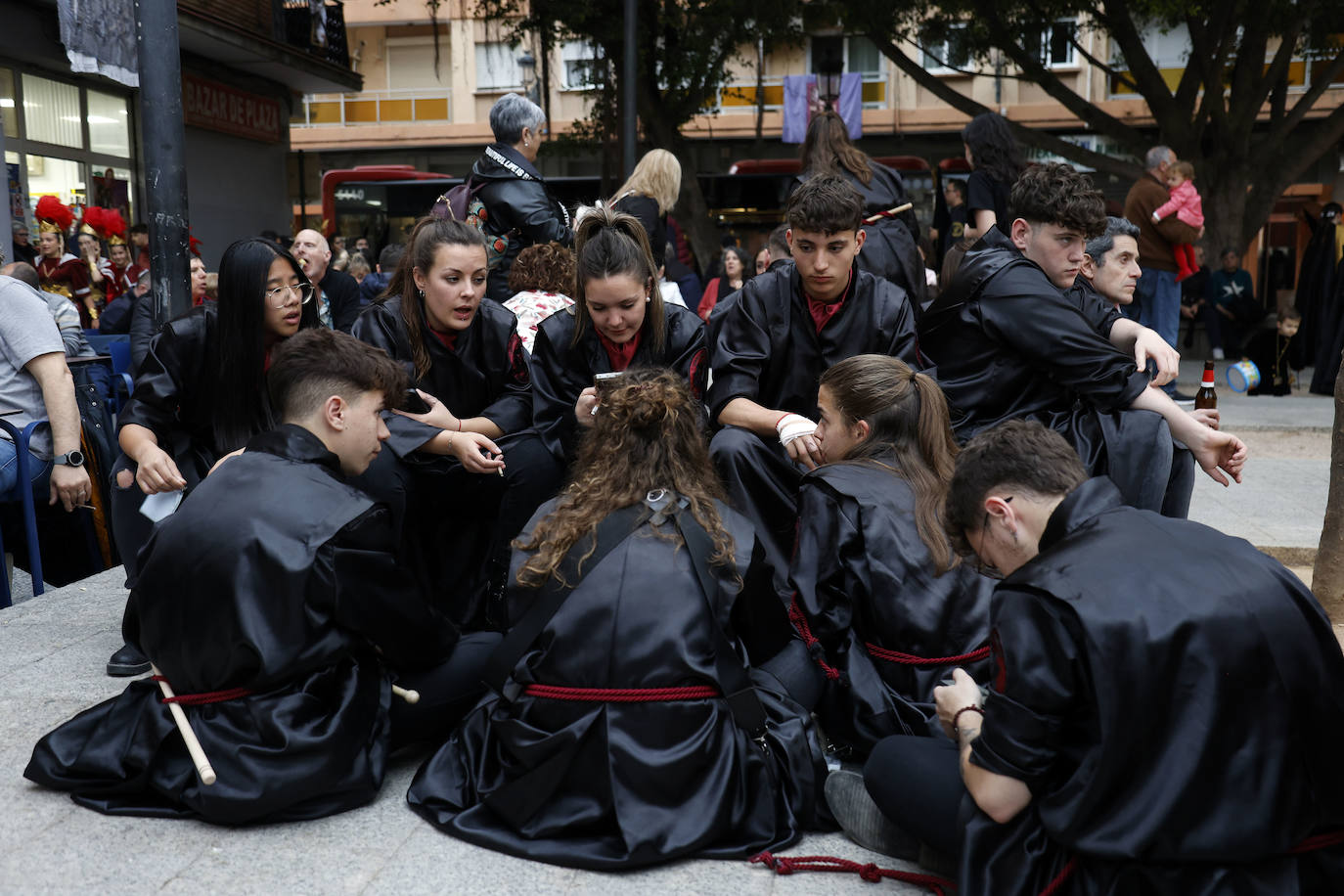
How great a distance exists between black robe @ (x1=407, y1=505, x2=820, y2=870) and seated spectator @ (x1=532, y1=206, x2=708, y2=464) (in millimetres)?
1586

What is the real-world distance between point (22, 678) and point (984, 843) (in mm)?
3370

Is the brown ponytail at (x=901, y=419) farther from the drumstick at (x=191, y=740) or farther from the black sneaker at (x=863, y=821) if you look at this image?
the drumstick at (x=191, y=740)

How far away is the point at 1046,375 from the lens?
4.55m

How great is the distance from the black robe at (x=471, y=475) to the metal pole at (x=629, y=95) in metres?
4.33

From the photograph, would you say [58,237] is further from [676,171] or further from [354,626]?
[354,626]

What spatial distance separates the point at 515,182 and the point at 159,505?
2.62 metres

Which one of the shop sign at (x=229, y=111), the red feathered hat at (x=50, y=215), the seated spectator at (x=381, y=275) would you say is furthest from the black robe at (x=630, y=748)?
the shop sign at (x=229, y=111)

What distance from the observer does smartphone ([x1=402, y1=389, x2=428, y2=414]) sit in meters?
4.54

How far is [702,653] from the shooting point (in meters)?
3.03

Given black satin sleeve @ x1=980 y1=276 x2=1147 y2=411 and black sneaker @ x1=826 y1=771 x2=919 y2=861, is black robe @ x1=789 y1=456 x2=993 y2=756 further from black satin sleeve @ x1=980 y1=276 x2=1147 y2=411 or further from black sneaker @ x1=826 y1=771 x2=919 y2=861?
black satin sleeve @ x1=980 y1=276 x2=1147 y2=411

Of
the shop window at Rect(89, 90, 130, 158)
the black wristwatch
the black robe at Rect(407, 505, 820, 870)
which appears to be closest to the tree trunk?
the black robe at Rect(407, 505, 820, 870)

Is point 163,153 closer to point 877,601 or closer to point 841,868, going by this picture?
point 877,601

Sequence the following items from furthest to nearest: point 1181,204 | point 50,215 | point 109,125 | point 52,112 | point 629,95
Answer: point 109,125, point 52,112, point 50,215, point 1181,204, point 629,95

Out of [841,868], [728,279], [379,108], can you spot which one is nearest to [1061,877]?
[841,868]
